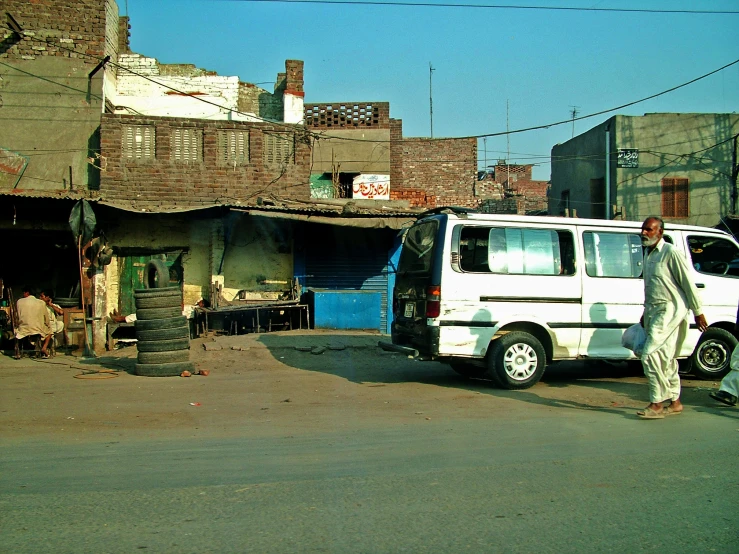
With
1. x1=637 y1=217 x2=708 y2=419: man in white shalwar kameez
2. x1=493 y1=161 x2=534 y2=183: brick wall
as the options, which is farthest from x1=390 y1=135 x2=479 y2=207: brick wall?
x1=637 y1=217 x2=708 y2=419: man in white shalwar kameez

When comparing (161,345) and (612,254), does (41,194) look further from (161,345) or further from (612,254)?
(612,254)

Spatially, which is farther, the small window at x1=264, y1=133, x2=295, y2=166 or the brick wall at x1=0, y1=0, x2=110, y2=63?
the small window at x1=264, y1=133, x2=295, y2=166

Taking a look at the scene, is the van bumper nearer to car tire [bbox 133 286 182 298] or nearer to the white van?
the white van

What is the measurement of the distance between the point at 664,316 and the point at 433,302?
2649mm

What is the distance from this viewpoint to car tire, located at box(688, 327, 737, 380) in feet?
29.5

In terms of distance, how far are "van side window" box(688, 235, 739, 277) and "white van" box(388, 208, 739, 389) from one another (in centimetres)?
17

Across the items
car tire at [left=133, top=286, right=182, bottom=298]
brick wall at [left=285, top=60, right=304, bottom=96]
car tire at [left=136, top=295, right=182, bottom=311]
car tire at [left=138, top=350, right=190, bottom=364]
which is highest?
brick wall at [left=285, top=60, right=304, bottom=96]

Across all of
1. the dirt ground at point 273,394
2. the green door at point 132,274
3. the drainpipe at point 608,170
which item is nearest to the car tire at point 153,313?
the dirt ground at point 273,394

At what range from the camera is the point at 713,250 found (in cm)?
933

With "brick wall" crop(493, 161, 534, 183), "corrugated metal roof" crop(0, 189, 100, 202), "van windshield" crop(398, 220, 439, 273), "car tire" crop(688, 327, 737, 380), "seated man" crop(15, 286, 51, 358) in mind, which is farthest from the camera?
"brick wall" crop(493, 161, 534, 183)

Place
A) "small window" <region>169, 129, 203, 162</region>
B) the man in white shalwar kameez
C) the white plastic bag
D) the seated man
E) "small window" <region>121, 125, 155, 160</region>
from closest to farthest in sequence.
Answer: the man in white shalwar kameez, the white plastic bag, the seated man, "small window" <region>121, 125, 155, 160</region>, "small window" <region>169, 129, 203, 162</region>

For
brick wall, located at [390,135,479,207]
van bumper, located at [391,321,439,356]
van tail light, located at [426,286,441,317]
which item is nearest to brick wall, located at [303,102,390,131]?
brick wall, located at [390,135,479,207]

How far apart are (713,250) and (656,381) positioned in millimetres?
3765

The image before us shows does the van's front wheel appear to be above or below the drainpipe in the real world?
below
